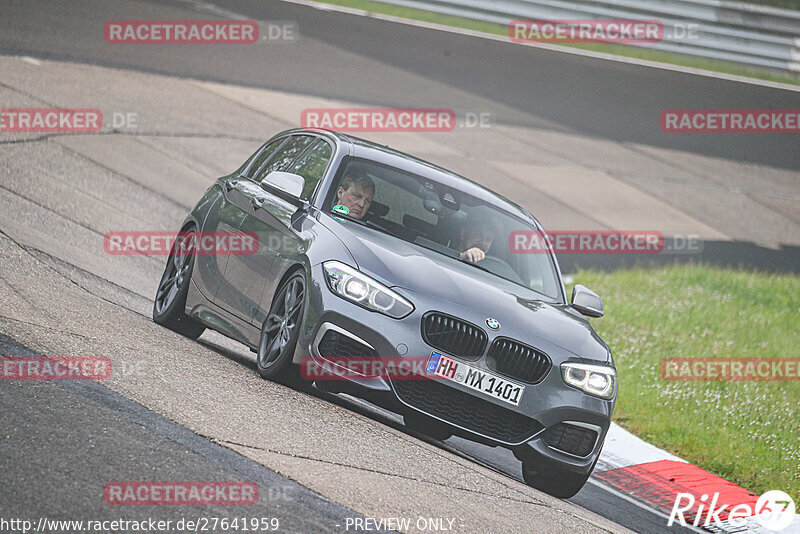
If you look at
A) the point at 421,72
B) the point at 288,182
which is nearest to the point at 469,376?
the point at 288,182

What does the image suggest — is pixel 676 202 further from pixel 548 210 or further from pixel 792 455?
pixel 792 455

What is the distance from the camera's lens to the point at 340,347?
7.23 meters

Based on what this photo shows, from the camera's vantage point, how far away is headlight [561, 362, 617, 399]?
7391mm

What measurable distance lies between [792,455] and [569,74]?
17184 millimetres

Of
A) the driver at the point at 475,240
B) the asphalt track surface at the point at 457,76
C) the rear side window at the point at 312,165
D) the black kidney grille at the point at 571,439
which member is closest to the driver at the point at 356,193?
the rear side window at the point at 312,165

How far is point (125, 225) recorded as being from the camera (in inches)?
546

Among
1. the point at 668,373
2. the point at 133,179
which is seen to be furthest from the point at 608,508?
the point at 133,179

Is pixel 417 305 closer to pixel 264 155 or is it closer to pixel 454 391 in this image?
pixel 454 391

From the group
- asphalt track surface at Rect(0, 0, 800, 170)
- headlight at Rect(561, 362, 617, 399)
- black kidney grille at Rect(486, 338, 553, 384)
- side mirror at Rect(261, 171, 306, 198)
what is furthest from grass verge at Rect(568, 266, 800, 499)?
asphalt track surface at Rect(0, 0, 800, 170)

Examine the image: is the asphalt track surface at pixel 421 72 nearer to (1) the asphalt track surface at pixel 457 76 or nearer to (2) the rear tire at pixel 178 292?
(1) the asphalt track surface at pixel 457 76

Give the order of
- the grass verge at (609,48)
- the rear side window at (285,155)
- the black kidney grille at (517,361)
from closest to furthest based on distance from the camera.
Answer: the black kidney grille at (517,361) < the rear side window at (285,155) < the grass verge at (609,48)

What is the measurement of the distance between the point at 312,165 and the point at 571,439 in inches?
111

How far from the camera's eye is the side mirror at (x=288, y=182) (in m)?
8.25

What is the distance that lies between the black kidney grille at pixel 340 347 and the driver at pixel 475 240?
1403 mm
